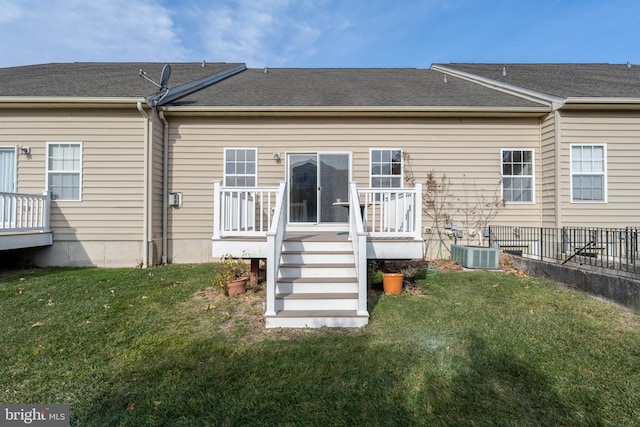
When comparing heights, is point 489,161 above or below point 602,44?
below

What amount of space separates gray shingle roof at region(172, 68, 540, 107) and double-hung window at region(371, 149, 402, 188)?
1.12m

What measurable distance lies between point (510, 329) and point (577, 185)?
546 cm

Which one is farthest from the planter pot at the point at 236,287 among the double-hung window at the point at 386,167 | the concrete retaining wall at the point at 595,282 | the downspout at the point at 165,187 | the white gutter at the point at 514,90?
the white gutter at the point at 514,90

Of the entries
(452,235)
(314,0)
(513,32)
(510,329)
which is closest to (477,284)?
(510,329)

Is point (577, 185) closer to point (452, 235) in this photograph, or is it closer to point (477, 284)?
point (452, 235)

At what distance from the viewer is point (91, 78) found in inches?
316

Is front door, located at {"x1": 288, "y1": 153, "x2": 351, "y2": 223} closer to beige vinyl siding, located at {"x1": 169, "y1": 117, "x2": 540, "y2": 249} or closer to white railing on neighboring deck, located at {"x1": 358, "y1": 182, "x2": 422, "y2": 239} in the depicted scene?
beige vinyl siding, located at {"x1": 169, "y1": 117, "x2": 540, "y2": 249}

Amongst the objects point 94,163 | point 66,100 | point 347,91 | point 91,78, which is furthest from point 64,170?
point 347,91

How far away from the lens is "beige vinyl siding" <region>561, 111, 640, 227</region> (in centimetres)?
697

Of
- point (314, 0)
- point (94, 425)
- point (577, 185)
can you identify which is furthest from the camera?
point (314, 0)

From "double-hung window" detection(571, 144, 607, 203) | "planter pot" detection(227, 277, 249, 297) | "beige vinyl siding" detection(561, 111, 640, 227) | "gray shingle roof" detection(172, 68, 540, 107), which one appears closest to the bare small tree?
"beige vinyl siding" detection(561, 111, 640, 227)

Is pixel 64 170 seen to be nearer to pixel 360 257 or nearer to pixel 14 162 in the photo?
pixel 14 162

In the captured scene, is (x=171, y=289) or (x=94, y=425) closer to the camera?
(x=94, y=425)

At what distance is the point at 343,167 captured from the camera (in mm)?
7523
